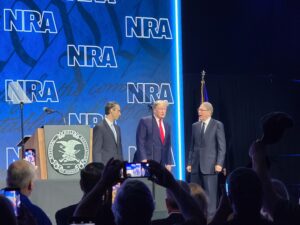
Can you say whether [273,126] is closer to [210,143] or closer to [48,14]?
[210,143]

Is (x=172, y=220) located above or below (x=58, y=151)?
below

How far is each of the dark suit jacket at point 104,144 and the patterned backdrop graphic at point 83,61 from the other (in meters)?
1.43

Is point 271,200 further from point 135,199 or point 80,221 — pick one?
point 80,221

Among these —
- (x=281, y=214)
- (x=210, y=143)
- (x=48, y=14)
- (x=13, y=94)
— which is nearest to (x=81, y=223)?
(x=281, y=214)

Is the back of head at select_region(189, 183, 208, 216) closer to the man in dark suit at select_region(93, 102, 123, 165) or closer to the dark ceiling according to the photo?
the man in dark suit at select_region(93, 102, 123, 165)

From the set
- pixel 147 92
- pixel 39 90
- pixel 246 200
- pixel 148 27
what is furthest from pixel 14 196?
pixel 148 27

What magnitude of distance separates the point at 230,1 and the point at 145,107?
2509 millimetres

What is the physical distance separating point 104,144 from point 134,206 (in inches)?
207

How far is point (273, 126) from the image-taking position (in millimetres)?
2545

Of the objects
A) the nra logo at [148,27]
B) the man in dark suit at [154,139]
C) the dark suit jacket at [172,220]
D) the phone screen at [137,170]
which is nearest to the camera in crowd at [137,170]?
the phone screen at [137,170]

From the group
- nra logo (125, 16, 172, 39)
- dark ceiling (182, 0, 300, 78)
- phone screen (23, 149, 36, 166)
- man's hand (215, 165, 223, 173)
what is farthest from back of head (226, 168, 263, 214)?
dark ceiling (182, 0, 300, 78)

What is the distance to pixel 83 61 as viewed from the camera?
902 cm

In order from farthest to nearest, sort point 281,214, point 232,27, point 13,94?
1. point 232,27
2. point 13,94
3. point 281,214

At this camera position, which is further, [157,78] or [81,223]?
[157,78]
